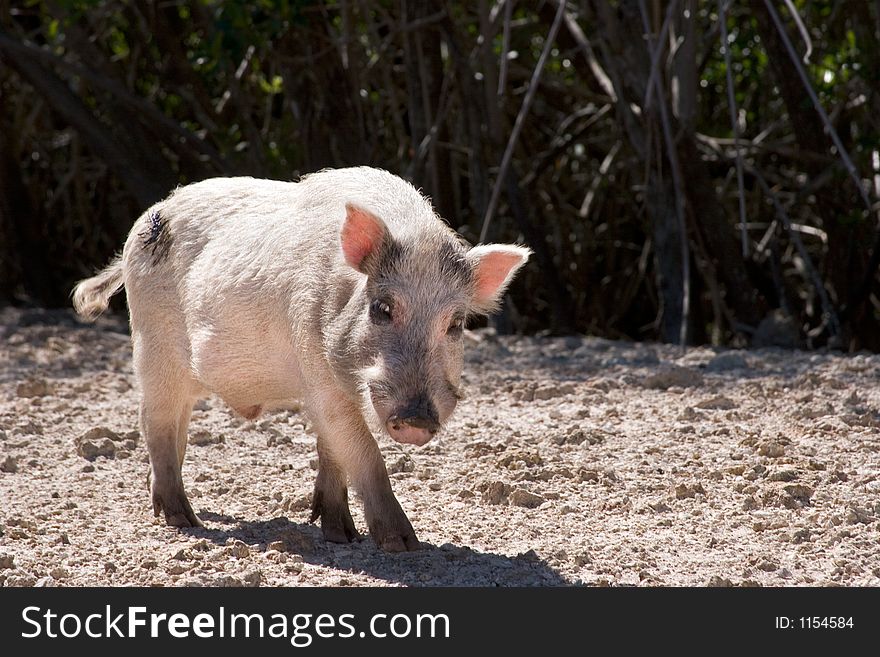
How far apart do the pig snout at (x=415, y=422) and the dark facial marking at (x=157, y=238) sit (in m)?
1.41

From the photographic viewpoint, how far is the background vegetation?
24.0 ft

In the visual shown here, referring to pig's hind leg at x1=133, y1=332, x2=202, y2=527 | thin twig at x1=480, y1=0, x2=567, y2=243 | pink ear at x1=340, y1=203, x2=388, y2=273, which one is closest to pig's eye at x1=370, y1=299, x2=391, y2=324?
pink ear at x1=340, y1=203, x2=388, y2=273

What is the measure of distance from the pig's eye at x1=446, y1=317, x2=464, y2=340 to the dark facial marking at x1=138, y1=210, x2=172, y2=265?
1250 mm

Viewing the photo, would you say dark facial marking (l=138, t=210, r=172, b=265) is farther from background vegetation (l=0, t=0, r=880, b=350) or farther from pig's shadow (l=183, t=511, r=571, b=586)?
background vegetation (l=0, t=0, r=880, b=350)

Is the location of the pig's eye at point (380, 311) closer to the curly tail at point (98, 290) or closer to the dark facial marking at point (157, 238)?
the dark facial marking at point (157, 238)

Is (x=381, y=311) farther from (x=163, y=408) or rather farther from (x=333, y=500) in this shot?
(x=163, y=408)

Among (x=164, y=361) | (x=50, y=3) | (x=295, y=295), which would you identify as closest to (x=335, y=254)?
(x=295, y=295)

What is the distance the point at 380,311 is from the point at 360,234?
0.24 m

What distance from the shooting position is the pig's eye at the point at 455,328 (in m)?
3.81

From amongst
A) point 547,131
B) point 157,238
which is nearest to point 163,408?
point 157,238

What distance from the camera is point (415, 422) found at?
3.47 metres
